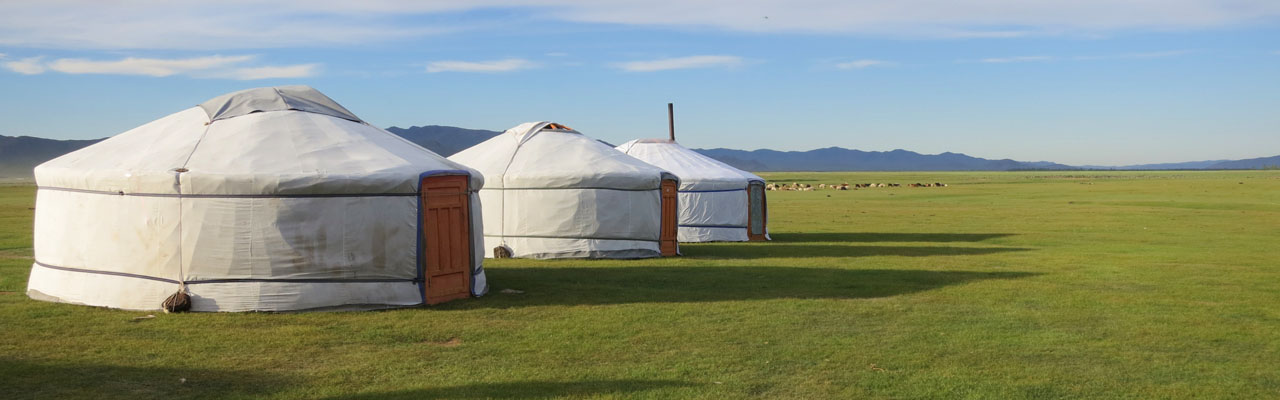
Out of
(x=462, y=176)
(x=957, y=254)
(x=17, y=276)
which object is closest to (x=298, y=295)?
(x=462, y=176)

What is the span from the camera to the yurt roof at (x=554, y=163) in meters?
14.8

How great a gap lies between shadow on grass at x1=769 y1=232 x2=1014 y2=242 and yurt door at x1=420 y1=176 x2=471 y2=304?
34.9ft

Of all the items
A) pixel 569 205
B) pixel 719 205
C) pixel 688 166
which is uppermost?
pixel 688 166

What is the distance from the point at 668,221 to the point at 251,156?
7.86m

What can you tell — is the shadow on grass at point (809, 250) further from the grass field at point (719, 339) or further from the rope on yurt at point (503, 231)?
the rope on yurt at point (503, 231)

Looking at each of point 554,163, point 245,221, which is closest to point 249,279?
point 245,221

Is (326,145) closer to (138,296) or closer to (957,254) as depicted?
(138,296)

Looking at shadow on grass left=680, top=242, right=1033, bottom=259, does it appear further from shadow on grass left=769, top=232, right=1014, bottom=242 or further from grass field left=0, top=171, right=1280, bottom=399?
grass field left=0, top=171, right=1280, bottom=399

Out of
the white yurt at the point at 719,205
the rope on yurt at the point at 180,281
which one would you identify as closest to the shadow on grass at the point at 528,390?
the rope on yurt at the point at 180,281

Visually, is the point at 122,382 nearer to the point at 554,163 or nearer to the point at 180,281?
the point at 180,281

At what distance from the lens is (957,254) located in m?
16.3

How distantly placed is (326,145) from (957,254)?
1044 cm

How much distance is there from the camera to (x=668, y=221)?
16016 millimetres

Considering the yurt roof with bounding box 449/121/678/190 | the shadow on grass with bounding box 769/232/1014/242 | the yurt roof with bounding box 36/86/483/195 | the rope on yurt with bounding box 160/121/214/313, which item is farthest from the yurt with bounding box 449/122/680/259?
the rope on yurt with bounding box 160/121/214/313
